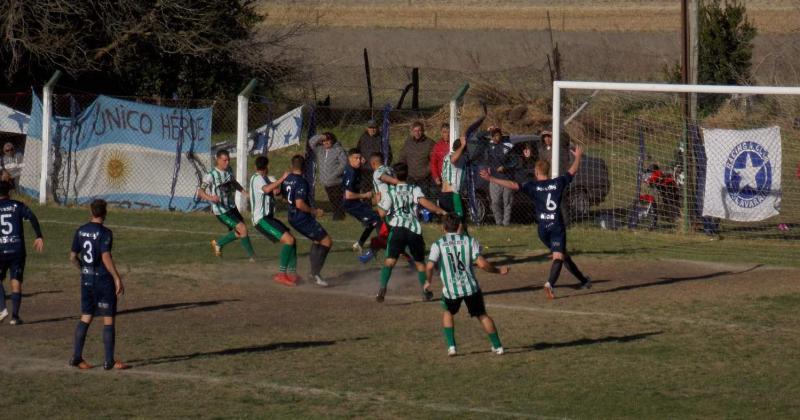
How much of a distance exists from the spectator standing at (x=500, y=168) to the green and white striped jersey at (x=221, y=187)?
5465 mm

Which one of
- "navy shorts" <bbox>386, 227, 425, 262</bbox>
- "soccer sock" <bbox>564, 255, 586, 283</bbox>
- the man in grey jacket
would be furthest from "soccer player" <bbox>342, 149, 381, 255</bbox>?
the man in grey jacket

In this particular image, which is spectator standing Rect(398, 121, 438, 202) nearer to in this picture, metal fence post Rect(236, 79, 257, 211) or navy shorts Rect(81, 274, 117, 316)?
metal fence post Rect(236, 79, 257, 211)

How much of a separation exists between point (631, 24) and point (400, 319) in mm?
54379

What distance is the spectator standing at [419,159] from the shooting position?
22.8m

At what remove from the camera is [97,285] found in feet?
39.6

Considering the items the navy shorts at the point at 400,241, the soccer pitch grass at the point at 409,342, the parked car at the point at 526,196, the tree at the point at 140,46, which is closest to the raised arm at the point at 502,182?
the navy shorts at the point at 400,241

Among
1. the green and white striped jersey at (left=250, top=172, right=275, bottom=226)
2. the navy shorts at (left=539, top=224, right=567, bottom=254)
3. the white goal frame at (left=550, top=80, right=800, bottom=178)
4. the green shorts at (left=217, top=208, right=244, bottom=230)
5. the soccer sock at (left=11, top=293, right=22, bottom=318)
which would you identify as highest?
the white goal frame at (left=550, top=80, right=800, bottom=178)

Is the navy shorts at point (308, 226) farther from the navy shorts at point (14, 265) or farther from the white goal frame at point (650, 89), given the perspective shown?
the white goal frame at point (650, 89)

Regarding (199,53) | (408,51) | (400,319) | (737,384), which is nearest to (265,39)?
(199,53)

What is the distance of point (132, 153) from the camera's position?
25219 millimetres

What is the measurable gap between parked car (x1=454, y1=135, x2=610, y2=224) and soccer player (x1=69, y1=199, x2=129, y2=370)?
11081 millimetres

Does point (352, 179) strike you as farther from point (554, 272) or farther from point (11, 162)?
point (11, 162)

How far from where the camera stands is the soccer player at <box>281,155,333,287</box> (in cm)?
1688

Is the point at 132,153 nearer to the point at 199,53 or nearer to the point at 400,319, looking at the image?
the point at 199,53
